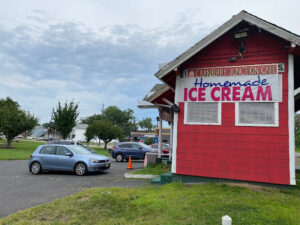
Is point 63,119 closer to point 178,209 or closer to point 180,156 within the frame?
point 180,156

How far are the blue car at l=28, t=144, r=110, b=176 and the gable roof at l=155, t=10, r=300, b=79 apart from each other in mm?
5841

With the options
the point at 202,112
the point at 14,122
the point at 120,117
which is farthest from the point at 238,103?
the point at 120,117

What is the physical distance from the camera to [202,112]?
7.96m

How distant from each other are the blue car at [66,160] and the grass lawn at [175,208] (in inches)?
199

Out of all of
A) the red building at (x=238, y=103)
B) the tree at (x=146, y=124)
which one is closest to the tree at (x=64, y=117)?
the red building at (x=238, y=103)

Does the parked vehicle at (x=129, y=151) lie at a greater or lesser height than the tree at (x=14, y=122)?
lesser

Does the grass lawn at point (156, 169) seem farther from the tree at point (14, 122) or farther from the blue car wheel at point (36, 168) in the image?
the tree at point (14, 122)

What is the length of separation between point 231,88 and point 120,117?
299ft

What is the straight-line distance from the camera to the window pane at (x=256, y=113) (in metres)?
7.14

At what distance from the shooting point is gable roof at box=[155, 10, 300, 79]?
6.71 metres

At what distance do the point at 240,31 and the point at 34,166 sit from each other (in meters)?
11.0

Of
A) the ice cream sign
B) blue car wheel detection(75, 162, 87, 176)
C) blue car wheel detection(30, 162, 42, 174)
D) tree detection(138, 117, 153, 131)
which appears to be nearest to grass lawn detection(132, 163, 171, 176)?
blue car wheel detection(75, 162, 87, 176)

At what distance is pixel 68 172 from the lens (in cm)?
1241

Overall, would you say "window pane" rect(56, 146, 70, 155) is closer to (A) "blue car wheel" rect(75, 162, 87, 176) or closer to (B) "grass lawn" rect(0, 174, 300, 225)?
(A) "blue car wheel" rect(75, 162, 87, 176)
